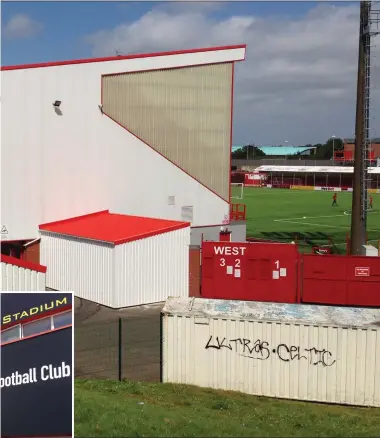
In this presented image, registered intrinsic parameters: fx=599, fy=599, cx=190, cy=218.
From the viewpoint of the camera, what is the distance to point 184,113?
33062 mm

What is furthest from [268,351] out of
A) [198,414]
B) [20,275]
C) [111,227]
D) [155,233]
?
[111,227]

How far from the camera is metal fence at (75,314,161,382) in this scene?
15173mm

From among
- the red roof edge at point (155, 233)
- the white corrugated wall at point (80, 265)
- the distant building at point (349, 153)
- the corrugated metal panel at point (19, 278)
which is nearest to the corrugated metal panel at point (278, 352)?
the corrugated metal panel at point (19, 278)

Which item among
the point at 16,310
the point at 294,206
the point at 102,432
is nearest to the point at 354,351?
the point at 102,432

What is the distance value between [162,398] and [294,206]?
199ft

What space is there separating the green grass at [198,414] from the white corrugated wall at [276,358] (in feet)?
1.01

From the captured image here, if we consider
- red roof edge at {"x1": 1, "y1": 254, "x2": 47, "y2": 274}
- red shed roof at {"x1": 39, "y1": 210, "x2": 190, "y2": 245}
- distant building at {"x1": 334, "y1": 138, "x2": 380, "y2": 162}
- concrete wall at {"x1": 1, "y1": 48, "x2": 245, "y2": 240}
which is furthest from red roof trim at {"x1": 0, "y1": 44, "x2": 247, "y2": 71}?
distant building at {"x1": 334, "y1": 138, "x2": 380, "y2": 162}

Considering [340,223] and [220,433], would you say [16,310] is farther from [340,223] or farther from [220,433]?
[340,223]

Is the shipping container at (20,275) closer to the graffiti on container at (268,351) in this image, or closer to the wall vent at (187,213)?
the graffiti on container at (268,351)

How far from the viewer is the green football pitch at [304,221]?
143 feet

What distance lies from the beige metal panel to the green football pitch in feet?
30.5

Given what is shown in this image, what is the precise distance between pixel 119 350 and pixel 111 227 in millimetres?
11775

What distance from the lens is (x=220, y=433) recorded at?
933cm

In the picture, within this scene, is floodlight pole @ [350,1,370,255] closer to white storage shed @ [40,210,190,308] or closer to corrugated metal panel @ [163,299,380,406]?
white storage shed @ [40,210,190,308]
